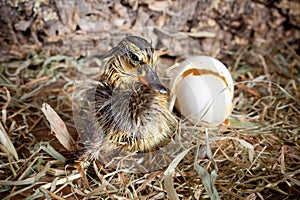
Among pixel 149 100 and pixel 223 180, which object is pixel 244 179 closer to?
pixel 223 180

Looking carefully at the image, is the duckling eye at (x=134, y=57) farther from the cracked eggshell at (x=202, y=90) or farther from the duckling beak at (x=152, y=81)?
the cracked eggshell at (x=202, y=90)

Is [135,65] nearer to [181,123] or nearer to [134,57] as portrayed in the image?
[134,57]

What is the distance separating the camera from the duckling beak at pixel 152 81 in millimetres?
1153

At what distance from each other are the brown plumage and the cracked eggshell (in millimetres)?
97

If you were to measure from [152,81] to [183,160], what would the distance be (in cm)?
27

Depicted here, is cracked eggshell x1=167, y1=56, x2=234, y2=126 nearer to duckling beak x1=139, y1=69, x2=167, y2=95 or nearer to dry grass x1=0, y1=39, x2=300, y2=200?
dry grass x1=0, y1=39, x2=300, y2=200

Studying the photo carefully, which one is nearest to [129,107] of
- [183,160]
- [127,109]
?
[127,109]

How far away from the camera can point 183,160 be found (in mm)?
1288

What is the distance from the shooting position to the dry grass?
1.17 metres

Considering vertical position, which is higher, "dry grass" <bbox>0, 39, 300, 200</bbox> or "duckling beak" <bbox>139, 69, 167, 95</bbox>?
"duckling beak" <bbox>139, 69, 167, 95</bbox>

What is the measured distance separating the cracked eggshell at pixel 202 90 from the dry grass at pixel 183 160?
4 centimetres

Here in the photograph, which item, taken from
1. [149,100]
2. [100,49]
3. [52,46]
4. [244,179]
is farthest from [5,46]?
[244,179]

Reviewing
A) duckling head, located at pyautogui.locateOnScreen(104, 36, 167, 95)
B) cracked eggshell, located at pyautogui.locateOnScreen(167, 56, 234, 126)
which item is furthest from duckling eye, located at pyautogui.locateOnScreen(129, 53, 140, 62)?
cracked eggshell, located at pyautogui.locateOnScreen(167, 56, 234, 126)

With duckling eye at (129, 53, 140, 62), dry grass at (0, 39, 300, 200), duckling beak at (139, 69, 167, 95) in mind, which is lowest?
dry grass at (0, 39, 300, 200)
